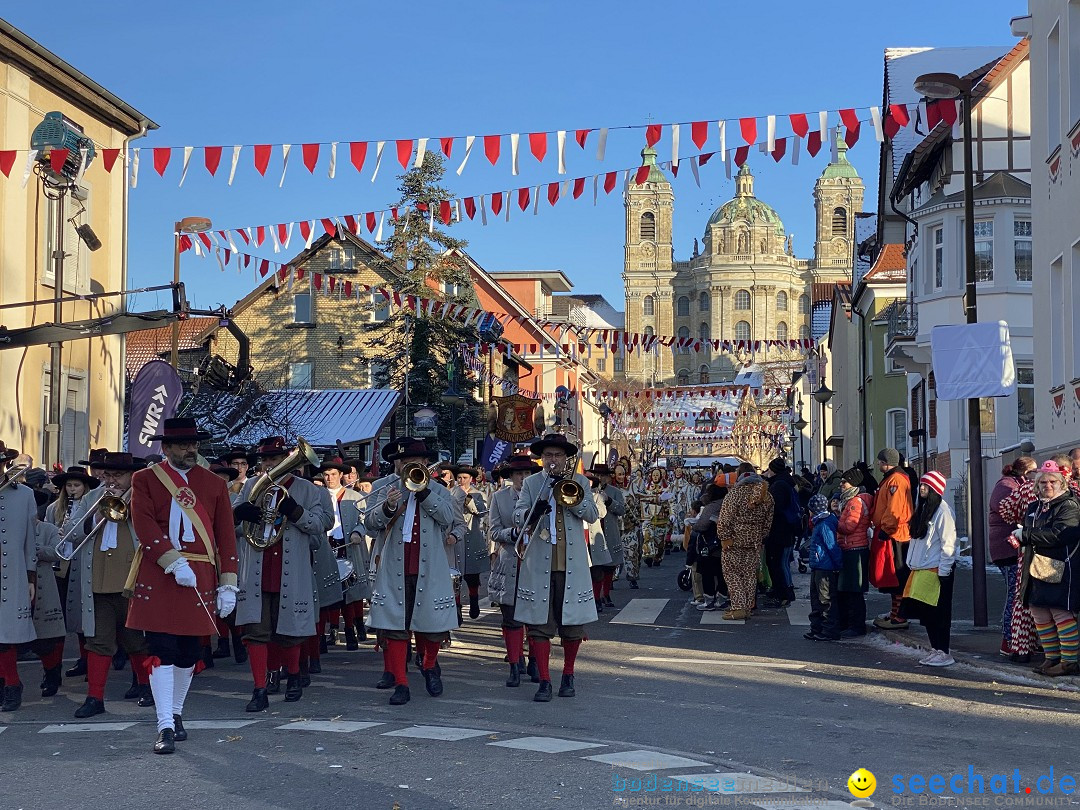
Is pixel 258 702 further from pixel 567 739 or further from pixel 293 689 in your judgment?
pixel 567 739

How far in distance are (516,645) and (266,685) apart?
203 cm

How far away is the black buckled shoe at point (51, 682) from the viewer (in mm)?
9969

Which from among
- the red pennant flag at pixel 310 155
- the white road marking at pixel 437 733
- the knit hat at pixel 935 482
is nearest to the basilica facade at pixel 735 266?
the red pennant flag at pixel 310 155

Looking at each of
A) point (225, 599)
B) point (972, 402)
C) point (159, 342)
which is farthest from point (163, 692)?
point (159, 342)

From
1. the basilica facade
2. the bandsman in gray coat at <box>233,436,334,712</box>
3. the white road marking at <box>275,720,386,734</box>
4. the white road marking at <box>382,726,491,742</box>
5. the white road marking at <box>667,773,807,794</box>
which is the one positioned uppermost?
the basilica facade

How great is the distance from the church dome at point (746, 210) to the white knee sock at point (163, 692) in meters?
155

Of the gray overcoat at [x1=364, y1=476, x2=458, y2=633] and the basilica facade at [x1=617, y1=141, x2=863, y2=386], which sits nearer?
the gray overcoat at [x1=364, y1=476, x2=458, y2=633]

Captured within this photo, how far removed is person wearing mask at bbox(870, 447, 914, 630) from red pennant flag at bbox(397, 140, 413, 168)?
19.8ft

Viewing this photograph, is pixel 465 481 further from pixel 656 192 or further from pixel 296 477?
pixel 656 192

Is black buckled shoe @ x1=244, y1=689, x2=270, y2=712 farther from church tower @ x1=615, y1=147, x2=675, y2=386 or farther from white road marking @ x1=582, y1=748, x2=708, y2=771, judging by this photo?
church tower @ x1=615, y1=147, x2=675, y2=386

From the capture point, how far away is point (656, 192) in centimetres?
16288

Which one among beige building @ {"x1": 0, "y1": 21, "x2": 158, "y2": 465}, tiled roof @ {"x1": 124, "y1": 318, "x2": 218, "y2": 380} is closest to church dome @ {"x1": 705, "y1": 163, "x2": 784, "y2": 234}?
tiled roof @ {"x1": 124, "y1": 318, "x2": 218, "y2": 380}

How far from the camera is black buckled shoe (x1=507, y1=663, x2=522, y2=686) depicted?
33.4ft

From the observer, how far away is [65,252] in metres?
22.7
